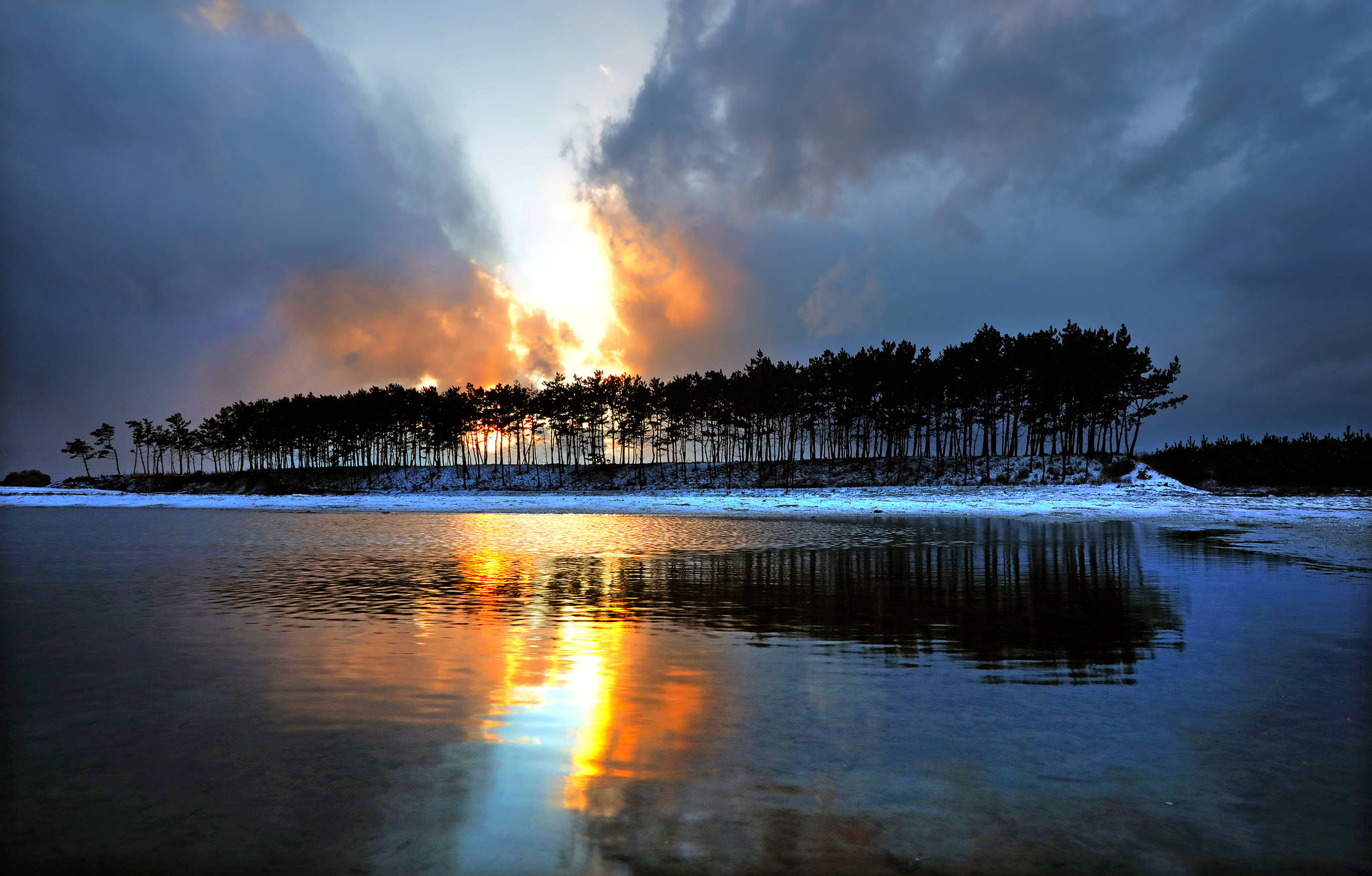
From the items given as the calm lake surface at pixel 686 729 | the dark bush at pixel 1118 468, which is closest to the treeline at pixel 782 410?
the dark bush at pixel 1118 468

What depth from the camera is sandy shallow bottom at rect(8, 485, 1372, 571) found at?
2583cm

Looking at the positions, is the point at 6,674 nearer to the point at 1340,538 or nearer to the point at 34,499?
the point at 1340,538

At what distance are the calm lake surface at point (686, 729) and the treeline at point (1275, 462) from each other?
218 ft

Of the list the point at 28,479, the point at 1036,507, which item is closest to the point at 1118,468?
the point at 1036,507

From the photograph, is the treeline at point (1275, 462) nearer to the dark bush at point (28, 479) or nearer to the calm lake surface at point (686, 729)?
the calm lake surface at point (686, 729)

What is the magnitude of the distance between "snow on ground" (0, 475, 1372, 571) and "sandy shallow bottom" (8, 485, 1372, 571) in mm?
74

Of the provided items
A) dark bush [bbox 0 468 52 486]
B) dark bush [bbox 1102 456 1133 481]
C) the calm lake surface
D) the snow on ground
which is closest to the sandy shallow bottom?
the snow on ground

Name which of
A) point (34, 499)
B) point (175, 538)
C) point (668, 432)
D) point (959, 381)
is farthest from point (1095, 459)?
point (34, 499)

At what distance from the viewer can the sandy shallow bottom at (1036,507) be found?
25.8m

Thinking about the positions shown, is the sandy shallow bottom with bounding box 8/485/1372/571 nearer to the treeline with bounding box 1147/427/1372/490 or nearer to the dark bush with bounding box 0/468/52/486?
the treeline with bounding box 1147/427/1372/490

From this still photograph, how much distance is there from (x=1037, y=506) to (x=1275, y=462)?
3563 centimetres

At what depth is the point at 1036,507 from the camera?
52375 mm

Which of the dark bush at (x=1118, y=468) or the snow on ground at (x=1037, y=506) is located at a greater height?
the dark bush at (x=1118, y=468)

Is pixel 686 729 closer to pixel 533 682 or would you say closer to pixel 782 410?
pixel 533 682
